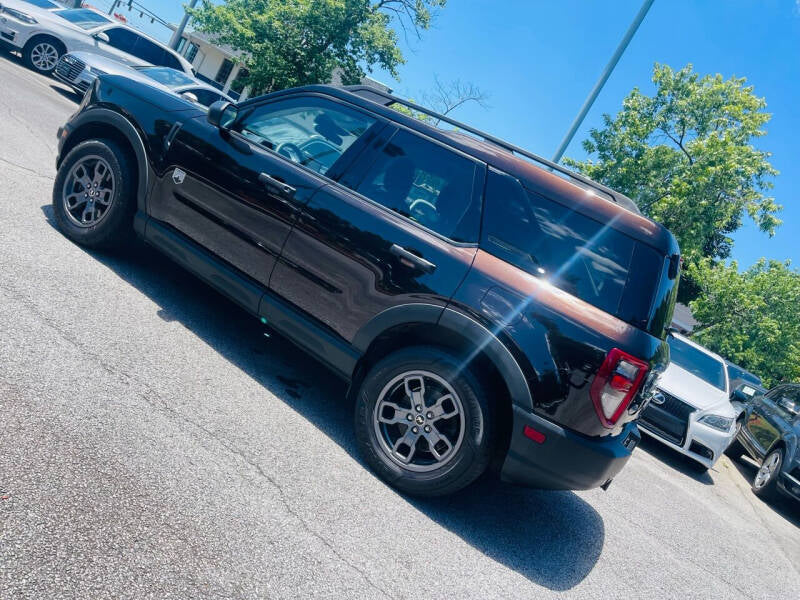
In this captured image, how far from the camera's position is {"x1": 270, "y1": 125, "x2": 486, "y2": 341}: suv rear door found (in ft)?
11.6

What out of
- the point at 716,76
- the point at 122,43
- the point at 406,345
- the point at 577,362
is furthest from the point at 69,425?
the point at 716,76

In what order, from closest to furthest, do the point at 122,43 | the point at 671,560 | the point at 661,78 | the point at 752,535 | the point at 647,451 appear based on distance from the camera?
the point at 671,560 → the point at 752,535 → the point at 647,451 → the point at 122,43 → the point at 661,78

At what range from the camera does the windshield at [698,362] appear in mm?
8828

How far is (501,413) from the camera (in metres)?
3.36

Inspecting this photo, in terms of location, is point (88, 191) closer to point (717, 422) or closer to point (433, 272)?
point (433, 272)

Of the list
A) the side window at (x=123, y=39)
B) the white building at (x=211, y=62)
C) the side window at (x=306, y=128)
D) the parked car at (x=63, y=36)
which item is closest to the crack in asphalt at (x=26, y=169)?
the side window at (x=306, y=128)

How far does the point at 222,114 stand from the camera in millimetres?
4273

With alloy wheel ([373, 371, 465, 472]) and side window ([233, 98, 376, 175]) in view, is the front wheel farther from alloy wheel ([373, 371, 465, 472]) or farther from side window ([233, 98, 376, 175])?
alloy wheel ([373, 371, 465, 472])

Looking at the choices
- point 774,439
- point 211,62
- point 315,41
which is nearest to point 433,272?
point 774,439

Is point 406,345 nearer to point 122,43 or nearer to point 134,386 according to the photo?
point 134,386

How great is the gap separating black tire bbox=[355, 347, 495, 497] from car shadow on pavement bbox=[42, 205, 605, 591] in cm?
15

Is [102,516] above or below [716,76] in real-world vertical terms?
below

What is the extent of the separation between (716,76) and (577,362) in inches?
1076

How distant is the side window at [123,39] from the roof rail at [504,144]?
13743 mm
